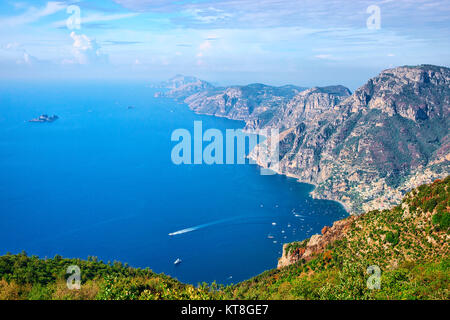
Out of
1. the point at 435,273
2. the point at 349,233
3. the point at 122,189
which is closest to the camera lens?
the point at 435,273

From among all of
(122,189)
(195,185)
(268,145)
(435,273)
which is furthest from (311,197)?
(435,273)

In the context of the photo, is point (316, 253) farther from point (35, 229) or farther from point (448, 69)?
point (448, 69)

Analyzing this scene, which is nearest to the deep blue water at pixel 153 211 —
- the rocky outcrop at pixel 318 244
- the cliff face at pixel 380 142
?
the cliff face at pixel 380 142

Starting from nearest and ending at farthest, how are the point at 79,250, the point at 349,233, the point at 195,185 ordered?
the point at 349,233 < the point at 79,250 < the point at 195,185

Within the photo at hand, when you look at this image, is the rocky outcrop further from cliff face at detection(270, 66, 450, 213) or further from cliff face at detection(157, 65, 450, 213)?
cliff face at detection(270, 66, 450, 213)

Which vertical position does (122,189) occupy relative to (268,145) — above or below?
below

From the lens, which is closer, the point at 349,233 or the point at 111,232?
the point at 349,233

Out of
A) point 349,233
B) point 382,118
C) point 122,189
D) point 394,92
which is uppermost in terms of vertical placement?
point 394,92
